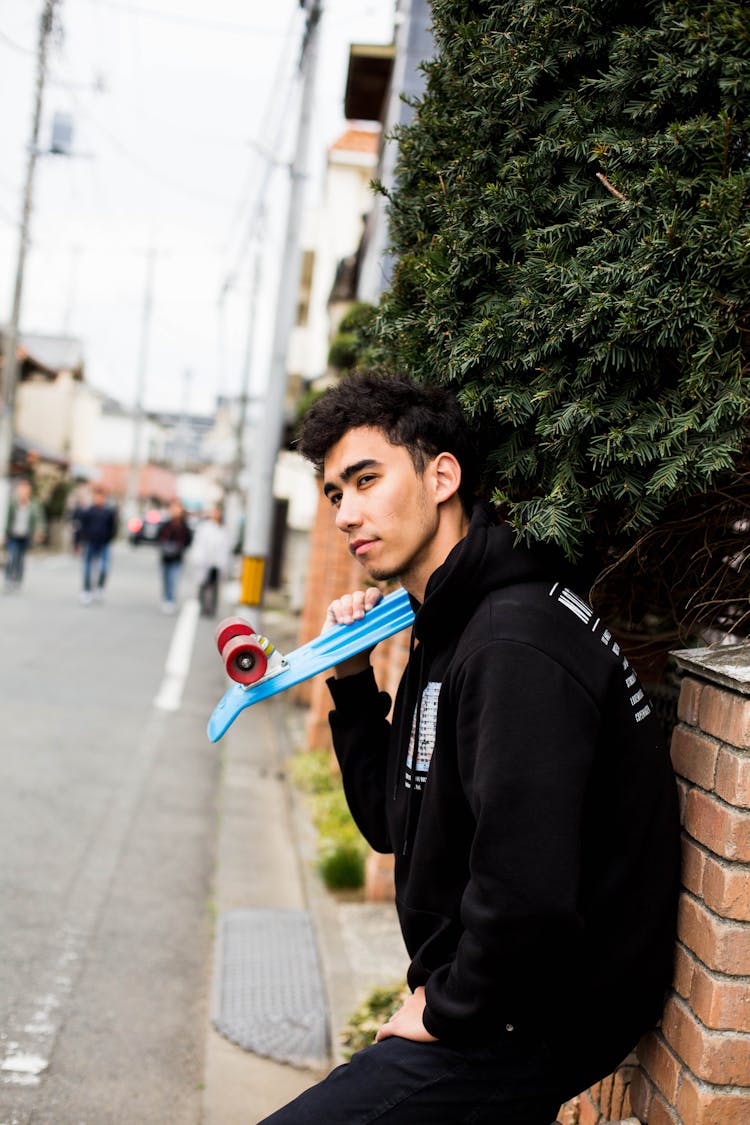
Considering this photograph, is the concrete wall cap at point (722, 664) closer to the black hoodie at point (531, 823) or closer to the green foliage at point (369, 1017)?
the black hoodie at point (531, 823)

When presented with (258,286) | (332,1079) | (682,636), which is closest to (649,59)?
(682,636)

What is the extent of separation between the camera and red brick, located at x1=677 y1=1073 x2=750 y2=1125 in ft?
6.21

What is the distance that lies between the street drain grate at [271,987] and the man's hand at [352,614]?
2162 millimetres

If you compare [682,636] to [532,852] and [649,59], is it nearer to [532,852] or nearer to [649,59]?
[532,852]

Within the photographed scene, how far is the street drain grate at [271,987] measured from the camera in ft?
13.7

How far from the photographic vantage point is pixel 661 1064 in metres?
2.07

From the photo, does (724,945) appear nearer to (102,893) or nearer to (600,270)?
(600,270)

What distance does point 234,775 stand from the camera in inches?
346

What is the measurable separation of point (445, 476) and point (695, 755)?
743mm

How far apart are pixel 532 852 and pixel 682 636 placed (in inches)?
41.0

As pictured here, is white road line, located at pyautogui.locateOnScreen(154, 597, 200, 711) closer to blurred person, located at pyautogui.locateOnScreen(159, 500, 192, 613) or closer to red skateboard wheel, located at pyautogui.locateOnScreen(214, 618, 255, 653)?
blurred person, located at pyautogui.locateOnScreen(159, 500, 192, 613)

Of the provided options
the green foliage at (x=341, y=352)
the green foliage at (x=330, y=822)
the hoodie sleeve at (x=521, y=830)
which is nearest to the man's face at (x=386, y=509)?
the hoodie sleeve at (x=521, y=830)

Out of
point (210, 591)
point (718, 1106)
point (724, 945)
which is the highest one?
point (724, 945)

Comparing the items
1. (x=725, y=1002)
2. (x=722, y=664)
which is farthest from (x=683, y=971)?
(x=722, y=664)
